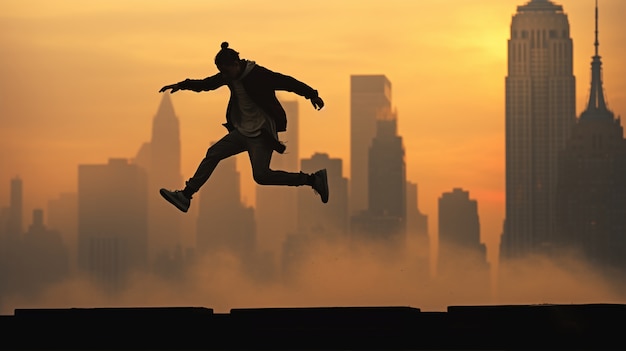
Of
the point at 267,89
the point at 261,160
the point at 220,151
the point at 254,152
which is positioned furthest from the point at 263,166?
the point at 267,89

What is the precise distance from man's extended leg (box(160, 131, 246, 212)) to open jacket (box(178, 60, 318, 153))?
0.26m

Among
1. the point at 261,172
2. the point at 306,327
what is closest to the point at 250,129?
the point at 261,172

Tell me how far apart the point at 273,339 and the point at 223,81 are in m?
6.37

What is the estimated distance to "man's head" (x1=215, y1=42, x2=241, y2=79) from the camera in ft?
72.7

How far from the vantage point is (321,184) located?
76.6 ft

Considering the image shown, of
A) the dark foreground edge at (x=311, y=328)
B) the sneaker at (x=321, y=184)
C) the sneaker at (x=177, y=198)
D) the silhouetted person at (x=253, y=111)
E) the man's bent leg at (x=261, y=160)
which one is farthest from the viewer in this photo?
the sneaker at (x=321, y=184)

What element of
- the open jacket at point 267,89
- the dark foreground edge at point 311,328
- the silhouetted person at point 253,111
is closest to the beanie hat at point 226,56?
the silhouetted person at point 253,111

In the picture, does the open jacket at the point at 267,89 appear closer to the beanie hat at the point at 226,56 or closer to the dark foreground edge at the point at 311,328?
the beanie hat at the point at 226,56

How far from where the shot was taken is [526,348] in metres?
16.7

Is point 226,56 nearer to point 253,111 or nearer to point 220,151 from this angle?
point 253,111

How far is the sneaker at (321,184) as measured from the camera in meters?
23.1

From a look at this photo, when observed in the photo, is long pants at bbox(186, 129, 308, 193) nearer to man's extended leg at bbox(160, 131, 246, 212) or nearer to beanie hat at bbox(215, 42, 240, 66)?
man's extended leg at bbox(160, 131, 246, 212)

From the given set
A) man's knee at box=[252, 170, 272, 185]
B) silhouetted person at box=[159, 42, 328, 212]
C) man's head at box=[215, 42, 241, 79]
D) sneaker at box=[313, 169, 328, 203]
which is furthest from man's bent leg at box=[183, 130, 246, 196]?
sneaker at box=[313, 169, 328, 203]

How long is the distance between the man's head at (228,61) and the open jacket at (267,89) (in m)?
0.18
